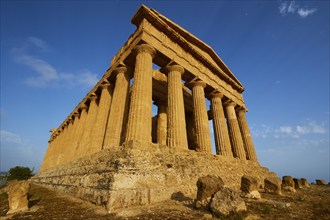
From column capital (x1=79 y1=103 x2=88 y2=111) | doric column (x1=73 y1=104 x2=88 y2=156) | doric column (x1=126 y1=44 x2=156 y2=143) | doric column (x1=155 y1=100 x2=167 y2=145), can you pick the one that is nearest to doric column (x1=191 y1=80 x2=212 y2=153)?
doric column (x1=155 y1=100 x2=167 y2=145)

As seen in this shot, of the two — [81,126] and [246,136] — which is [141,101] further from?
[246,136]

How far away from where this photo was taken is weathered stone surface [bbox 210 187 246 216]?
4387mm

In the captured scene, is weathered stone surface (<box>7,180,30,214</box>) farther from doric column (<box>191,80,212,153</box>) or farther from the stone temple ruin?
doric column (<box>191,80,212,153</box>)

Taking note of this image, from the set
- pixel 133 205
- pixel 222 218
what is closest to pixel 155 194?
pixel 133 205

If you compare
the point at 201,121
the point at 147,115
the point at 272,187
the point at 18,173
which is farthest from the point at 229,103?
the point at 18,173

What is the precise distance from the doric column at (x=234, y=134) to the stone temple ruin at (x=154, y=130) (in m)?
0.10

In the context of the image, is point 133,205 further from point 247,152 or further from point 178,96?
point 247,152

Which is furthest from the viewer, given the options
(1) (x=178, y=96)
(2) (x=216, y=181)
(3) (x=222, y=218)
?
(1) (x=178, y=96)

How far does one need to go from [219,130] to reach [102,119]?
1088 centimetres

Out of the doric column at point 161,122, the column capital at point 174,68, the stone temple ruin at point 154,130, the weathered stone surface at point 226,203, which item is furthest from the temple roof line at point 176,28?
the weathered stone surface at point 226,203

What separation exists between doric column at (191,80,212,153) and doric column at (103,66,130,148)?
232 inches

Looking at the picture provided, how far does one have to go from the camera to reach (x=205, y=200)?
5.36 metres

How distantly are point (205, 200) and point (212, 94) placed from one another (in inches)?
532

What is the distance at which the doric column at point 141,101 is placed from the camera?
8.71 m
